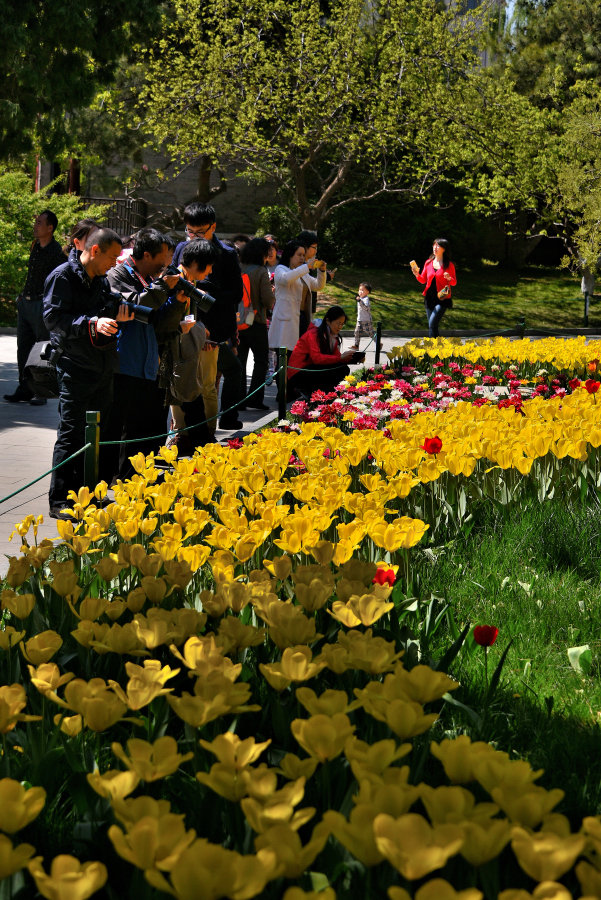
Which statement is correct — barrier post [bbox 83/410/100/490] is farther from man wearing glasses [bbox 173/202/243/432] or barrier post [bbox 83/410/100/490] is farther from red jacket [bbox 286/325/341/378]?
red jacket [bbox 286/325/341/378]

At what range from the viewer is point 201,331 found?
750 cm

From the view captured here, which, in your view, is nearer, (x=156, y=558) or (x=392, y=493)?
(x=156, y=558)

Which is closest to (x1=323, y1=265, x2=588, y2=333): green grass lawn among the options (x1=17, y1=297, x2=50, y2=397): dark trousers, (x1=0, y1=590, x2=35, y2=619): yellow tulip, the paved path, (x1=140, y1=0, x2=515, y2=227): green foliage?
(x1=140, y1=0, x2=515, y2=227): green foliage

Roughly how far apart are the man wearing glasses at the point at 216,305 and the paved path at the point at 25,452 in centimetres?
60

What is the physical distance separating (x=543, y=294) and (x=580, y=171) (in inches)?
205

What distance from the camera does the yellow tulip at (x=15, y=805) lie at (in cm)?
152

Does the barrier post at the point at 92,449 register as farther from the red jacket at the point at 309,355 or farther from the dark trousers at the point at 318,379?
the dark trousers at the point at 318,379

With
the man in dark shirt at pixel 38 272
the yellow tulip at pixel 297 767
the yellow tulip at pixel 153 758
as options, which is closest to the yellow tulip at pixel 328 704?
the yellow tulip at pixel 297 767

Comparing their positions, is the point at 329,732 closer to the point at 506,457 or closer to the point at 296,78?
the point at 506,457

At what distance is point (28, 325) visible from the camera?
963cm

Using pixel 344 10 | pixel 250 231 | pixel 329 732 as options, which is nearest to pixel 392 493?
pixel 329 732

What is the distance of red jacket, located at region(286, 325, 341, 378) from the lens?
9852 mm

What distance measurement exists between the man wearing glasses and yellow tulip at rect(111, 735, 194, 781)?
6.28 metres

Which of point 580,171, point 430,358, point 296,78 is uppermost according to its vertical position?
point 296,78
